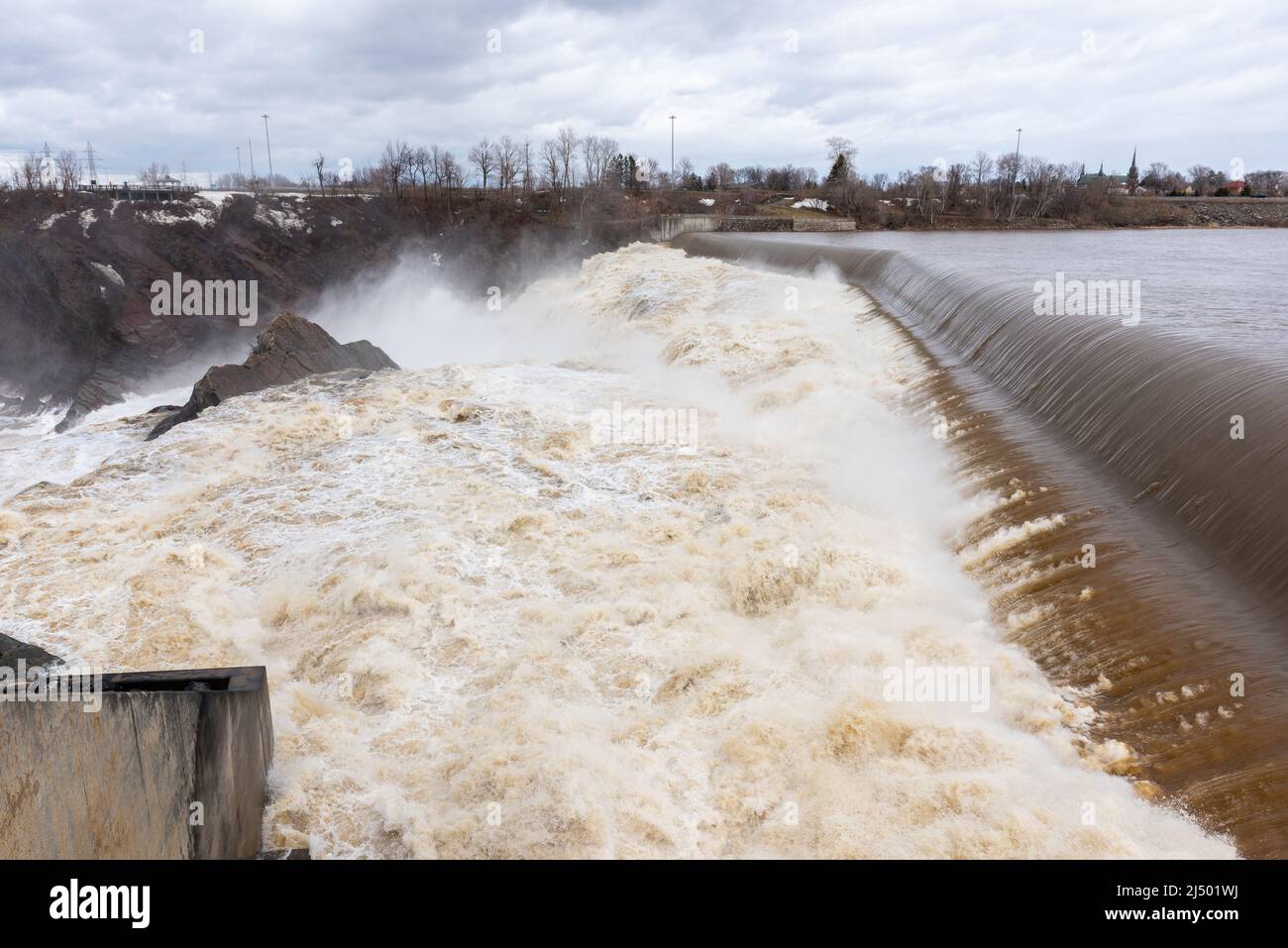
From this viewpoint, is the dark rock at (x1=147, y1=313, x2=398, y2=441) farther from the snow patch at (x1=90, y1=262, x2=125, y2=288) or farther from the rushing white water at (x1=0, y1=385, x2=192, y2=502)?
the snow patch at (x1=90, y1=262, x2=125, y2=288)

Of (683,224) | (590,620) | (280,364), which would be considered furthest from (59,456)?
(683,224)

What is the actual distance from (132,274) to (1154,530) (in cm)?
4056

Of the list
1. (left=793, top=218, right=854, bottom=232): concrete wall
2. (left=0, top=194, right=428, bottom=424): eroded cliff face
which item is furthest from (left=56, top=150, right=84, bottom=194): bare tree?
(left=793, top=218, right=854, bottom=232): concrete wall

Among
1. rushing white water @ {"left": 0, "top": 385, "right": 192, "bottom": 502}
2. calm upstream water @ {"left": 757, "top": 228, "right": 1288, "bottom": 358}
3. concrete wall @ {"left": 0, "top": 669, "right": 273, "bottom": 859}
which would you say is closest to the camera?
concrete wall @ {"left": 0, "top": 669, "right": 273, "bottom": 859}

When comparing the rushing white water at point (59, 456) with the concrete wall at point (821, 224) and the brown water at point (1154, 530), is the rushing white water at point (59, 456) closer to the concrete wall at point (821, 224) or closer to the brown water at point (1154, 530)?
the brown water at point (1154, 530)

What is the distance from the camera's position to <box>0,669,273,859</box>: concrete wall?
4.01 metres

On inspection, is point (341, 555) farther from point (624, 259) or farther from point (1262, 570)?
point (624, 259)

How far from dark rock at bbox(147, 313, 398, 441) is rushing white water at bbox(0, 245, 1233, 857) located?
4.61ft

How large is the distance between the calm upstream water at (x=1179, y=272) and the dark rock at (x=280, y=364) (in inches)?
621

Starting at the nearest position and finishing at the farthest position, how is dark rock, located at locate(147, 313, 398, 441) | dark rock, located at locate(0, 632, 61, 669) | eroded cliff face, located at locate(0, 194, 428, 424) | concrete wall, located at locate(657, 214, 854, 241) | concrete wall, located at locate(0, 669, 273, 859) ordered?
concrete wall, located at locate(0, 669, 273, 859) < dark rock, located at locate(0, 632, 61, 669) < dark rock, located at locate(147, 313, 398, 441) < eroded cliff face, located at locate(0, 194, 428, 424) < concrete wall, located at locate(657, 214, 854, 241)

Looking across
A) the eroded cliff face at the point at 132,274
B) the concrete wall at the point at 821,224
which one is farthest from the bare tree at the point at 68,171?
the concrete wall at the point at 821,224

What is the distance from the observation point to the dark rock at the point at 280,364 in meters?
16.2

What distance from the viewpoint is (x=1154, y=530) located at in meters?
7.57

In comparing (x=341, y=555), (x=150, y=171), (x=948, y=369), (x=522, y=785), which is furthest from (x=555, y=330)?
(x=150, y=171)
